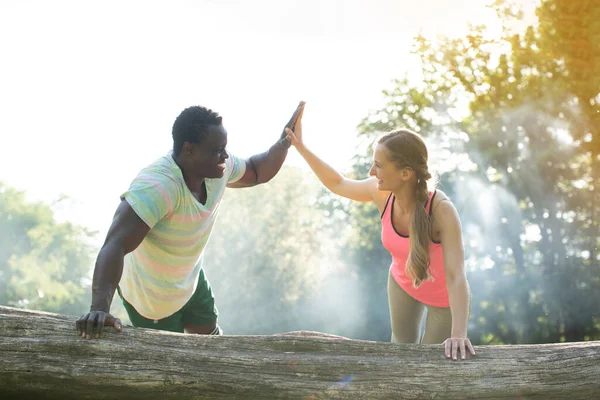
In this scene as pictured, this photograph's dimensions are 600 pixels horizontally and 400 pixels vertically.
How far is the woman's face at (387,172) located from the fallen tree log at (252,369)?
1160 millimetres

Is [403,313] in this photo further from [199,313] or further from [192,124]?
[192,124]

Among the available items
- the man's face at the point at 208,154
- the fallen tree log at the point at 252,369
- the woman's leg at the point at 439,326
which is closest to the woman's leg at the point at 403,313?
the woman's leg at the point at 439,326

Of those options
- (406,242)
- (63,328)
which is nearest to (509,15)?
(406,242)

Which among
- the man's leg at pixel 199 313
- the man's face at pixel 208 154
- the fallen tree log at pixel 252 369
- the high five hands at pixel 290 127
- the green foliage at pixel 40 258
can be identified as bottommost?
the fallen tree log at pixel 252 369

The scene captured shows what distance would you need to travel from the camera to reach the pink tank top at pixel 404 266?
192 inches

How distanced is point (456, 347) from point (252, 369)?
1.19m

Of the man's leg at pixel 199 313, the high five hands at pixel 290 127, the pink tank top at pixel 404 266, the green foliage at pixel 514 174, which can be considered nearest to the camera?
the pink tank top at pixel 404 266

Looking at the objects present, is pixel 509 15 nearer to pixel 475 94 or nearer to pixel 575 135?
pixel 475 94

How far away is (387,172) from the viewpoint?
4.78 metres

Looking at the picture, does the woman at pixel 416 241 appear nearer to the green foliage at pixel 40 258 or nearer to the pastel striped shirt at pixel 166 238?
the pastel striped shirt at pixel 166 238

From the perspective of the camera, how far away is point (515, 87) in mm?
24188

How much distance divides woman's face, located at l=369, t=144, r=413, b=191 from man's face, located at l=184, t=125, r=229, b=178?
1066mm

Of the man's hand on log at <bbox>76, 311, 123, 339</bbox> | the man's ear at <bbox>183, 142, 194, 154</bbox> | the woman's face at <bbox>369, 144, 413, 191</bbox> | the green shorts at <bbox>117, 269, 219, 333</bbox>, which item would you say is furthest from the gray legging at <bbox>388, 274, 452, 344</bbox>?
the man's hand on log at <bbox>76, 311, 123, 339</bbox>

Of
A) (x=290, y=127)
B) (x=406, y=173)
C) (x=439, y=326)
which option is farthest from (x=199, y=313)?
(x=406, y=173)
